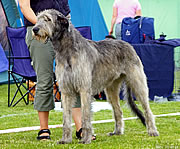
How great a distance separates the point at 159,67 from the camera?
22.1ft

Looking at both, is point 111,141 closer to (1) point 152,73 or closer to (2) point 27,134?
(2) point 27,134

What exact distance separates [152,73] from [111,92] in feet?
9.37

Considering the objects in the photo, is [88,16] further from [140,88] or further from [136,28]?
[140,88]

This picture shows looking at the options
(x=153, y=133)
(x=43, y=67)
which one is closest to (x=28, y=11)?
(x=43, y=67)

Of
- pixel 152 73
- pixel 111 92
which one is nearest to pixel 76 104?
pixel 111 92

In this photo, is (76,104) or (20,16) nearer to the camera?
(76,104)

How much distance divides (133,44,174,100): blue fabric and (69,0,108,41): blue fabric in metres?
2.92

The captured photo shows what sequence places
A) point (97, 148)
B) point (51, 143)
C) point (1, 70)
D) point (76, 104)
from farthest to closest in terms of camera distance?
1. point (1, 70)
2. point (76, 104)
3. point (51, 143)
4. point (97, 148)

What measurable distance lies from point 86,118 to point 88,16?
6.34 metres

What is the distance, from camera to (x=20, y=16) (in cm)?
967

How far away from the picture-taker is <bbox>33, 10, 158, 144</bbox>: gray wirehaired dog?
3.07 meters

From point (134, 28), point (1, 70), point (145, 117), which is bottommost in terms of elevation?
point (1, 70)

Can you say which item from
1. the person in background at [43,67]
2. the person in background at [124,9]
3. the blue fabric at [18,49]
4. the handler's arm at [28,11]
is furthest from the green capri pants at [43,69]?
the person in background at [124,9]

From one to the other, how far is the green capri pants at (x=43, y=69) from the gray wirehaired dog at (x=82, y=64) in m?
0.28
